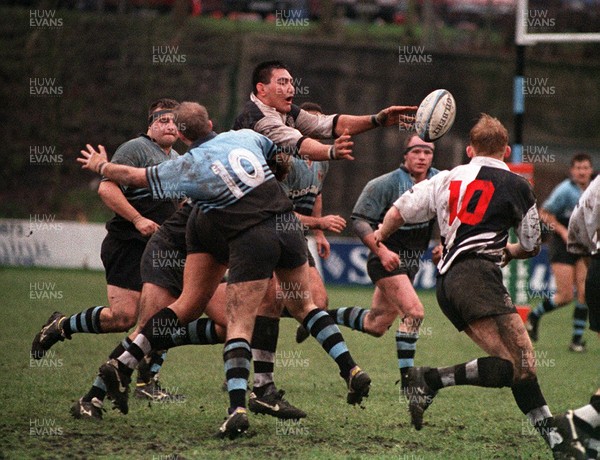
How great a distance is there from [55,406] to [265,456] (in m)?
2.13

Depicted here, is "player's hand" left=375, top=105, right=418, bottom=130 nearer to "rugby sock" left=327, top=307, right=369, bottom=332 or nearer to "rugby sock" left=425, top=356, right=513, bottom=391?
"rugby sock" left=425, top=356, right=513, bottom=391

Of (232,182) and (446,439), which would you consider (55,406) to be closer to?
(232,182)

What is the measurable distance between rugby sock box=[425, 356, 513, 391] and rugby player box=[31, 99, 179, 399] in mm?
2706

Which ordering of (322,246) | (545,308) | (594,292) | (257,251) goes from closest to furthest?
(594,292) < (257,251) < (322,246) < (545,308)

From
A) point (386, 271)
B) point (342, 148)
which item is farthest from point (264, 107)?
point (386, 271)

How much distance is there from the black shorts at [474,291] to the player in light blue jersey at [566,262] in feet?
21.9

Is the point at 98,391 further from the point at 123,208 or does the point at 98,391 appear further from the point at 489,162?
the point at 489,162

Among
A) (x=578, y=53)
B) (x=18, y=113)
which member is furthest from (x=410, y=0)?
(x=18, y=113)

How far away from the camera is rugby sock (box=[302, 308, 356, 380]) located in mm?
6734

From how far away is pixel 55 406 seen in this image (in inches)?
289

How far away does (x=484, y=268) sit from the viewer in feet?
19.6

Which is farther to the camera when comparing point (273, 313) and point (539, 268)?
point (539, 268)

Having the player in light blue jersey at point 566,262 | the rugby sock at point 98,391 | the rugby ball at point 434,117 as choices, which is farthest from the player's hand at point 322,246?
the player in light blue jersey at point 566,262

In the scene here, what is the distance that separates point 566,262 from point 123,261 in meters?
6.58
